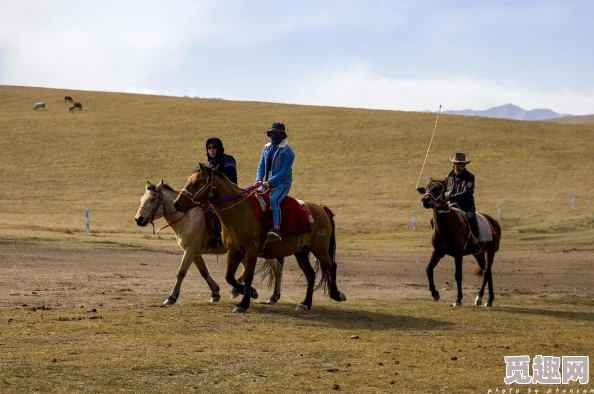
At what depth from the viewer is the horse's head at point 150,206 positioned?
13656 mm

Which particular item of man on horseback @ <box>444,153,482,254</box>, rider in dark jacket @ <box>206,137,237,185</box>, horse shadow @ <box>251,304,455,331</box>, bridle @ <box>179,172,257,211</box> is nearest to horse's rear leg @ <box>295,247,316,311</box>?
horse shadow @ <box>251,304,455,331</box>

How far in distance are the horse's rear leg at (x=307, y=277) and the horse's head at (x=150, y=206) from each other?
2.24 meters

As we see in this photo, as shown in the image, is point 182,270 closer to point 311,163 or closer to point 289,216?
point 289,216

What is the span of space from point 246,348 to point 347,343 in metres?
1.22

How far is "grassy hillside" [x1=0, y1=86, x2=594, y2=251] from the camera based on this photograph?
116 ft

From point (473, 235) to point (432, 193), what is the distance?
155cm

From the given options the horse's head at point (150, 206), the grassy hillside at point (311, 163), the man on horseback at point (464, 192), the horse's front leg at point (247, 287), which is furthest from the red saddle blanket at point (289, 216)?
the grassy hillside at point (311, 163)

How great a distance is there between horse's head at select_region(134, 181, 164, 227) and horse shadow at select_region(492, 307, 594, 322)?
549 centimetres

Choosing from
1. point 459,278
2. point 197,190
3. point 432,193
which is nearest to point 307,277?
point 197,190

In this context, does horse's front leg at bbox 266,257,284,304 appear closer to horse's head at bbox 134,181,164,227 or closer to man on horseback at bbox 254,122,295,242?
man on horseback at bbox 254,122,295,242

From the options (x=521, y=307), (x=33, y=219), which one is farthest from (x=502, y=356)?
(x=33, y=219)

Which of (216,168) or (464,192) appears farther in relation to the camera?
(464,192)

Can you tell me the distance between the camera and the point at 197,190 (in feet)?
40.3

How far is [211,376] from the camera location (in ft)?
27.3
